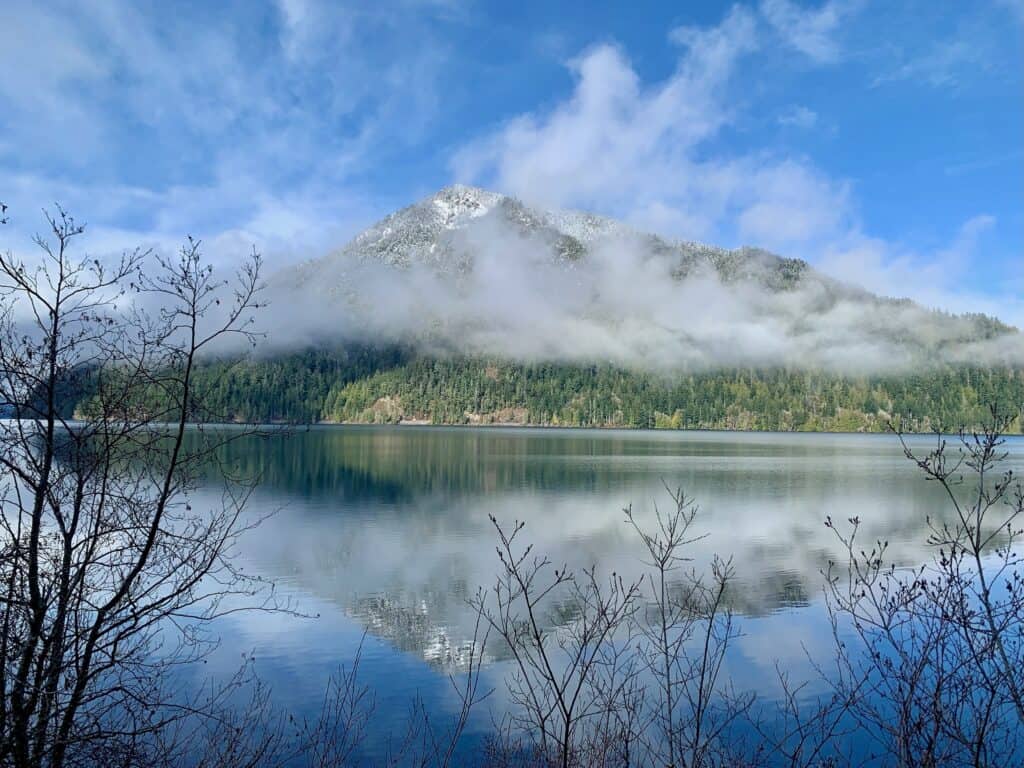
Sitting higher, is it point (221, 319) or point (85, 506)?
point (221, 319)

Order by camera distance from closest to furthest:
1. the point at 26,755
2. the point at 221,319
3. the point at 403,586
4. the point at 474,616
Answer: the point at 26,755 → the point at 221,319 → the point at 474,616 → the point at 403,586

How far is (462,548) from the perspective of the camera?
28797 millimetres

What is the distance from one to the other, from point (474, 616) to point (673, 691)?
8.04 metres

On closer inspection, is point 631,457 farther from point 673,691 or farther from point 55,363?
point 55,363

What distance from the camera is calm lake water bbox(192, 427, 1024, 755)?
16.2 metres

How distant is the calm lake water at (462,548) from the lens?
639 inches

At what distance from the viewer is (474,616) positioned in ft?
66.9

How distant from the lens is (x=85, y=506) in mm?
6441

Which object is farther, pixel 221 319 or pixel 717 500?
pixel 717 500

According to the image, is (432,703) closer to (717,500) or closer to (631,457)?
(717,500)

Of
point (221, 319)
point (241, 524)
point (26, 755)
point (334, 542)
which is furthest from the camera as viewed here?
point (241, 524)

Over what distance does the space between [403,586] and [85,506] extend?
17817 millimetres

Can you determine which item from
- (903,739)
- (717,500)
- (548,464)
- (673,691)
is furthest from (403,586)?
(548,464)

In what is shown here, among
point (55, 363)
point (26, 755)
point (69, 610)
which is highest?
point (55, 363)
